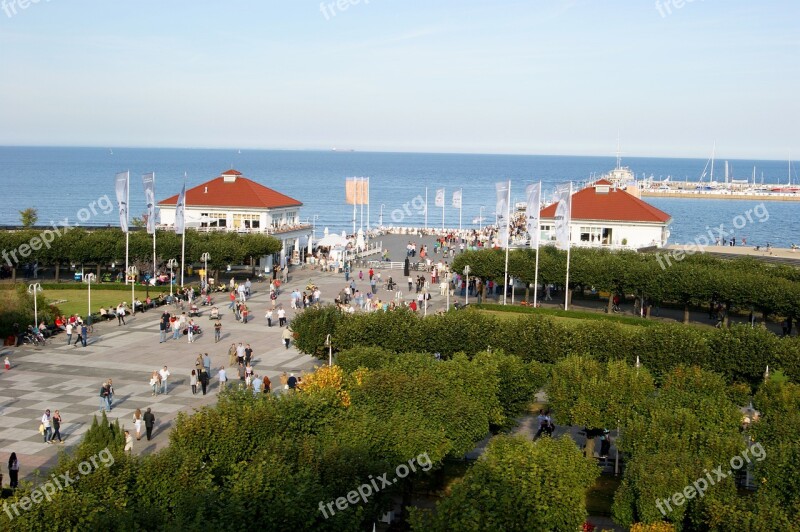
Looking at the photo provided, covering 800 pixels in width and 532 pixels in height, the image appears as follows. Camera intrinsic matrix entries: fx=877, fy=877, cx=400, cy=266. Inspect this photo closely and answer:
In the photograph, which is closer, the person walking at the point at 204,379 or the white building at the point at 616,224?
the person walking at the point at 204,379

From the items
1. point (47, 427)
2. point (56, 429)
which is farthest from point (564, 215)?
point (47, 427)

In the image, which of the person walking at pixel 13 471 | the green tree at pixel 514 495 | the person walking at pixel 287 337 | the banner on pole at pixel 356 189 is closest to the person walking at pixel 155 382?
the person walking at pixel 287 337

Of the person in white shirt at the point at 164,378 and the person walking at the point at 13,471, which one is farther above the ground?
the person in white shirt at the point at 164,378

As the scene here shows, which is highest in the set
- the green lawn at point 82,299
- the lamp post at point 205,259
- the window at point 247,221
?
the window at point 247,221

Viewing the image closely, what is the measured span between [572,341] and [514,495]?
57.4ft

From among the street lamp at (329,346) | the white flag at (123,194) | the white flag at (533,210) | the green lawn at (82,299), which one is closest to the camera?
the street lamp at (329,346)

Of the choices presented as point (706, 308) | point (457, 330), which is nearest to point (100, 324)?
point (457, 330)

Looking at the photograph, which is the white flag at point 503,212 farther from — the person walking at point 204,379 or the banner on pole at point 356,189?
the banner on pole at point 356,189

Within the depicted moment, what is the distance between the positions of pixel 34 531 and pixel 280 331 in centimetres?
2949

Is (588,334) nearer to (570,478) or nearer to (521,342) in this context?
(521,342)

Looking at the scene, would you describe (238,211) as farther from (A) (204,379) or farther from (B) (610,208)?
(A) (204,379)

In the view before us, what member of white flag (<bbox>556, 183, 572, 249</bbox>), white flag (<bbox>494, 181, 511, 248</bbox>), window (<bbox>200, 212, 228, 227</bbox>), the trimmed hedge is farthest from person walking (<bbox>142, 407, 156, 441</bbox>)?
window (<bbox>200, 212, 228, 227</bbox>)

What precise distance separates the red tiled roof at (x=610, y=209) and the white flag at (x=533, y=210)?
1641 centimetres

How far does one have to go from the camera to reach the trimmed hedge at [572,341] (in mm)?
33781
